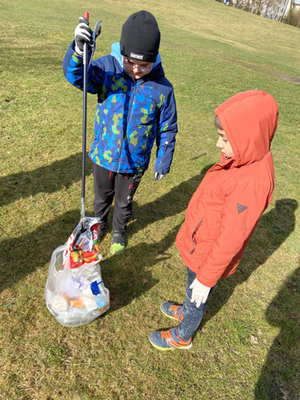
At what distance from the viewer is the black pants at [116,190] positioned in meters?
2.87

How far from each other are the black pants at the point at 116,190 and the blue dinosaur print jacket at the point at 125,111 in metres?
0.12

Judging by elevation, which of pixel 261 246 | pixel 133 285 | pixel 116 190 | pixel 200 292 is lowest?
pixel 261 246

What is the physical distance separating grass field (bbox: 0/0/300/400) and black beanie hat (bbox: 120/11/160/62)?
2.08m

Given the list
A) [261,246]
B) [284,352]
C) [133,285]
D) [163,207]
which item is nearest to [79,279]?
[133,285]

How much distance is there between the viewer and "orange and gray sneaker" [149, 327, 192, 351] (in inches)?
96.5

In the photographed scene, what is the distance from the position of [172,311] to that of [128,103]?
199 centimetres

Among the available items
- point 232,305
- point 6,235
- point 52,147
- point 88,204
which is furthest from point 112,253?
point 52,147

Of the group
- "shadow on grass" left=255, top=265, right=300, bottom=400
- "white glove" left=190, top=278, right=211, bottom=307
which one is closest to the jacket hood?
"white glove" left=190, top=278, right=211, bottom=307

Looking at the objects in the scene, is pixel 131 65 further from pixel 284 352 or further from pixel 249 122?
pixel 284 352

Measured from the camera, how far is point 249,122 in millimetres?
1605

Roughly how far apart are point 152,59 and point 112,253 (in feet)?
6.76

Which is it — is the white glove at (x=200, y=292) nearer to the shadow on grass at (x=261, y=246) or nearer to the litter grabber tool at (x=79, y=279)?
the litter grabber tool at (x=79, y=279)

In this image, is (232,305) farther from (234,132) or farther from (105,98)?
(105,98)

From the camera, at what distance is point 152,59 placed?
2.31 metres
